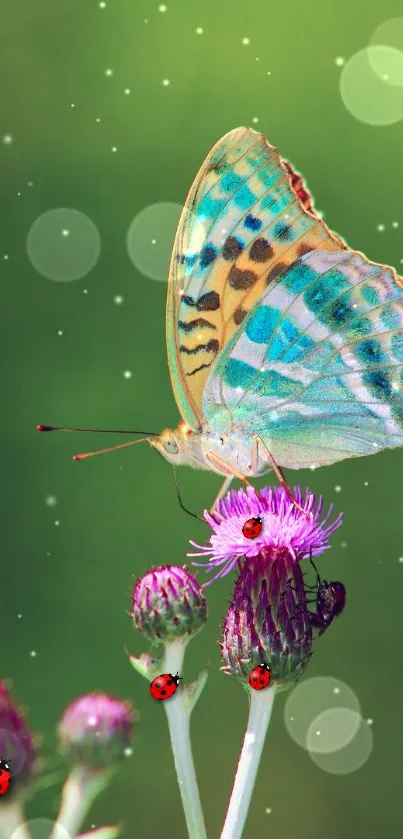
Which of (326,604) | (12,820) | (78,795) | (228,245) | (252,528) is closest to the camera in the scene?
(12,820)

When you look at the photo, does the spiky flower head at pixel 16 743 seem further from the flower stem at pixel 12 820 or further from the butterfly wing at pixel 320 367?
the butterfly wing at pixel 320 367

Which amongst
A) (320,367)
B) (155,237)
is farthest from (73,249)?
(320,367)

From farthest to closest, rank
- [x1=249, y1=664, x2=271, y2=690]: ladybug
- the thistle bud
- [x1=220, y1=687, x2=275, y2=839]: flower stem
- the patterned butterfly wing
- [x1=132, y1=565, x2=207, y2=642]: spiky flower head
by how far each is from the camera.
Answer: the patterned butterfly wing, [x1=132, y1=565, x2=207, y2=642]: spiky flower head, the thistle bud, [x1=249, y1=664, x2=271, y2=690]: ladybug, [x1=220, y1=687, x2=275, y2=839]: flower stem

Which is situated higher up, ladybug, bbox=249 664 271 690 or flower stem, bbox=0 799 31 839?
ladybug, bbox=249 664 271 690

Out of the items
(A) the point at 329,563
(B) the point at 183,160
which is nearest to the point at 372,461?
(A) the point at 329,563

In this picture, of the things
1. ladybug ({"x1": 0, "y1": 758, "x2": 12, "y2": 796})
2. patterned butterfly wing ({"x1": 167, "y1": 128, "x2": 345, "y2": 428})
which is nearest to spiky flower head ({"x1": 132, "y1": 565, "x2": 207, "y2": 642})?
patterned butterfly wing ({"x1": 167, "y1": 128, "x2": 345, "y2": 428})

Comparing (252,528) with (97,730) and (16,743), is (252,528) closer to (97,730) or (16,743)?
(97,730)

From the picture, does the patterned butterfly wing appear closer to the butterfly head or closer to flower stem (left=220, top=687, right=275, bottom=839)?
the butterfly head
